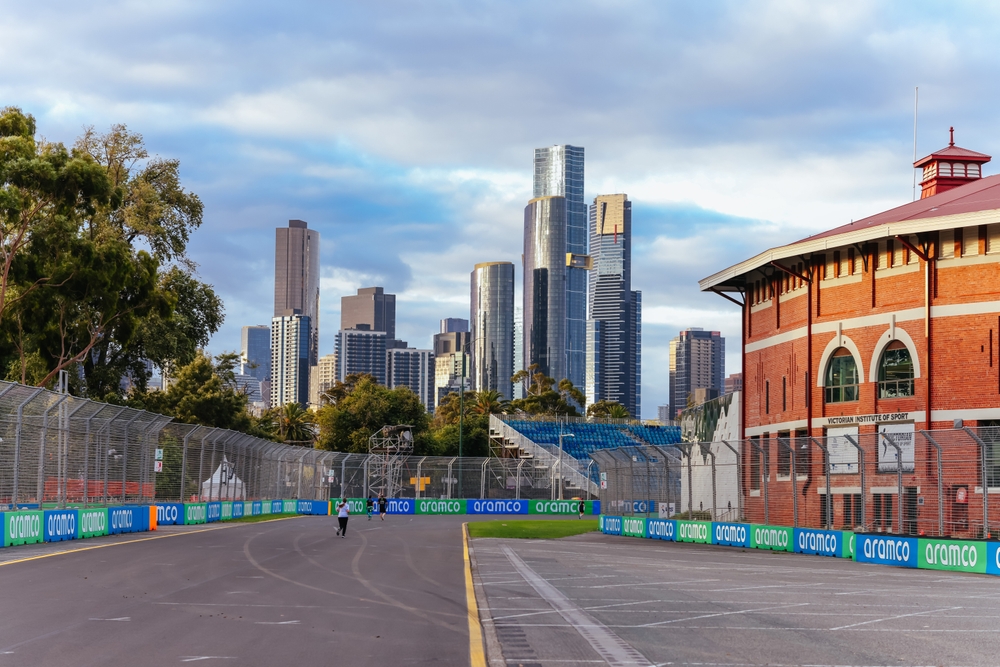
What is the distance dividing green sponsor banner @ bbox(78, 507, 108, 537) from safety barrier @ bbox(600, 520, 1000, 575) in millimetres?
18569

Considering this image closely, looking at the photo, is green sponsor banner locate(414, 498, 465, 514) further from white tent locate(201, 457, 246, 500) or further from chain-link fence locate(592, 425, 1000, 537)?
chain-link fence locate(592, 425, 1000, 537)

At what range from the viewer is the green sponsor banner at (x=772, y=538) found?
103ft

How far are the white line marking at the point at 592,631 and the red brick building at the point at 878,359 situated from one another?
13.0 metres

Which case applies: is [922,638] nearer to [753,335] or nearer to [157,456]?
[157,456]

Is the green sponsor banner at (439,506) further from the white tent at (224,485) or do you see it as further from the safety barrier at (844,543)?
the safety barrier at (844,543)

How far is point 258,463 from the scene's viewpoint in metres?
55.7

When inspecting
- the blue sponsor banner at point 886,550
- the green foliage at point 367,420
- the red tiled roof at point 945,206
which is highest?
the red tiled roof at point 945,206

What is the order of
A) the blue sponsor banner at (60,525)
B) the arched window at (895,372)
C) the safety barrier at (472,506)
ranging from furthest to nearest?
the safety barrier at (472,506) → the arched window at (895,372) → the blue sponsor banner at (60,525)

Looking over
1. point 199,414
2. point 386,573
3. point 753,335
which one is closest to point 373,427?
point 199,414

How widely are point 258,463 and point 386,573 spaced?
36.3 m

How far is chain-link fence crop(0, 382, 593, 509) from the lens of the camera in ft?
A: 88.4

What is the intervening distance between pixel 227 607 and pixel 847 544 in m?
19.5

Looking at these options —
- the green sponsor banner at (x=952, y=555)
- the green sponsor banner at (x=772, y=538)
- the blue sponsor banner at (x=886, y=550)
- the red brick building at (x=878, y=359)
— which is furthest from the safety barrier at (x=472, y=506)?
the green sponsor banner at (x=952, y=555)

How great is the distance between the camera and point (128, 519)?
3331 cm
